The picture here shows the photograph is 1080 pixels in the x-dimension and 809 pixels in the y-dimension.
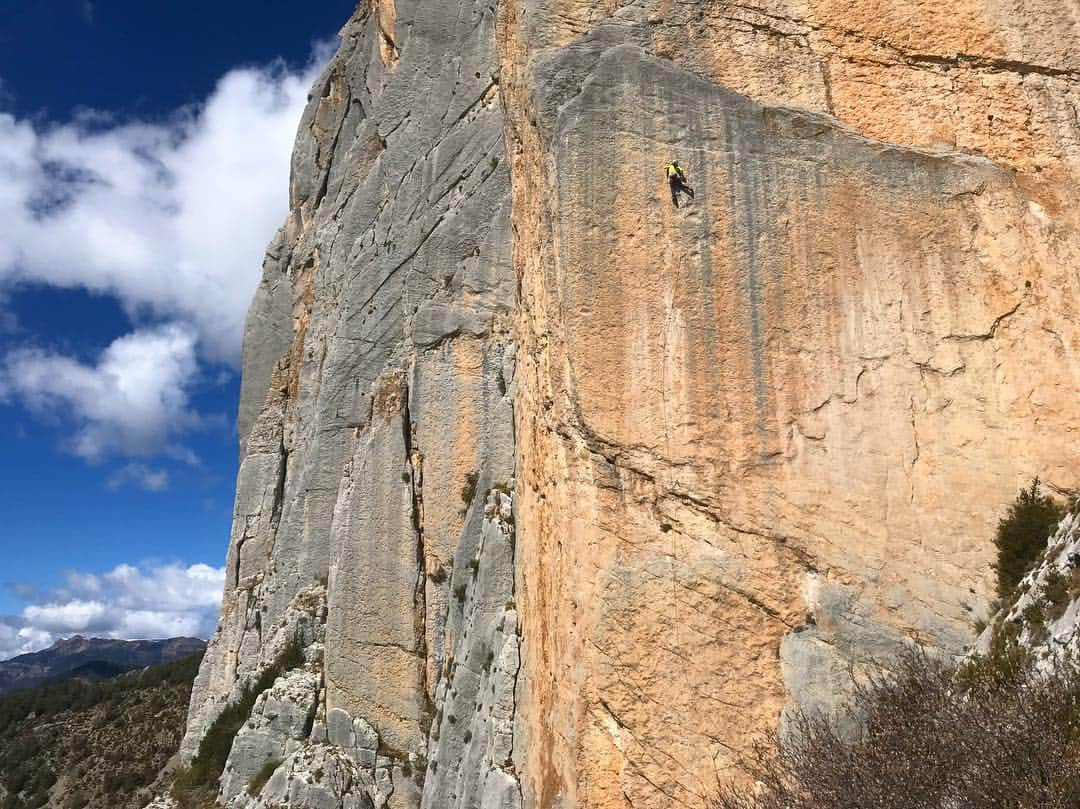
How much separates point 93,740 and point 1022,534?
4585cm

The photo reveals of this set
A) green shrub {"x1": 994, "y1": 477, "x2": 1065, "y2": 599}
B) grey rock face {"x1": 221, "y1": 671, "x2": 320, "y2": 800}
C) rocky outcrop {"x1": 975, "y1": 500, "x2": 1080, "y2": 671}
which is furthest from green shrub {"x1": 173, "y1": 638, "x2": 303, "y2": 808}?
rocky outcrop {"x1": 975, "y1": 500, "x2": 1080, "y2": 671}

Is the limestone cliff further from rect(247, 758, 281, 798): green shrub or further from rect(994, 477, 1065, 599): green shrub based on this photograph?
rect(247, 758, 281, 798): green shrub

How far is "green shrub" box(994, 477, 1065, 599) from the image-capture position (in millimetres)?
7977

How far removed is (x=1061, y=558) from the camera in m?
7.31

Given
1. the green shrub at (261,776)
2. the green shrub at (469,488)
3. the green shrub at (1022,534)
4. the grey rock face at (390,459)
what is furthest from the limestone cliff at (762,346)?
the green shrub at (261,776)

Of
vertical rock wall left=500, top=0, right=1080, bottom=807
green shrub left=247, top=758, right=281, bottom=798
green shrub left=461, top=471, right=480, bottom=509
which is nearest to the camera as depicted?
vertical rock wall left=500, top=0, right=1080, bottom=807

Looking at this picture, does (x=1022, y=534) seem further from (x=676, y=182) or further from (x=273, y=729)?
(x=273, y=729)

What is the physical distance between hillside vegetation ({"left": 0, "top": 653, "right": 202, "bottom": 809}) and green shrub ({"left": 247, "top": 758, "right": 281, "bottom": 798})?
38.2ft

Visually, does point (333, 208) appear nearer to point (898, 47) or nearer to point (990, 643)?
point (898, 47)

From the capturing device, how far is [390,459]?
67.5 feet

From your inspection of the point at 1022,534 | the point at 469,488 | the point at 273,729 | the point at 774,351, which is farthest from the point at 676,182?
the point at 273,729

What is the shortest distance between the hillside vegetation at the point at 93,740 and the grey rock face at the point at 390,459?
1021 centimetres

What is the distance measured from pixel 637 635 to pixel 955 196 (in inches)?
233

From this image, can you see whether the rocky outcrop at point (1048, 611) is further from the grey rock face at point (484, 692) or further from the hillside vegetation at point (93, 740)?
the hillside vegetation at point (93, 740)
